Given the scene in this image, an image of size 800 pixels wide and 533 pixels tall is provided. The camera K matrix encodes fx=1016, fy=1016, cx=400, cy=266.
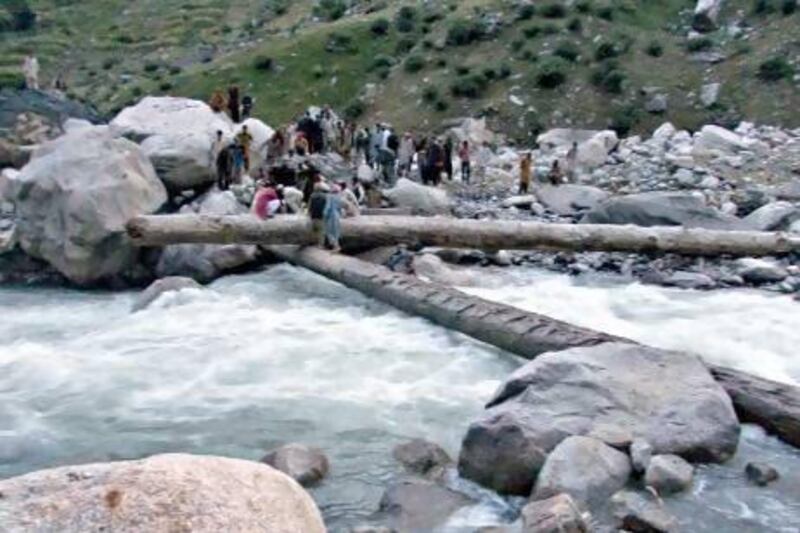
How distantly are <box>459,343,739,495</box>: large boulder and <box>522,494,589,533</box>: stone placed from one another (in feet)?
3.24

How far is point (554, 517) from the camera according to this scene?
8.41 m

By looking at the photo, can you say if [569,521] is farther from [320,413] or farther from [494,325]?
[494,325]

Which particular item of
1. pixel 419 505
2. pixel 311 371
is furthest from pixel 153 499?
pixel 311 371

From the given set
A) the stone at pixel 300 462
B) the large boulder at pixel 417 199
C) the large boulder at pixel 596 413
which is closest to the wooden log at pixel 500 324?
the large boulder at pixel 596 413

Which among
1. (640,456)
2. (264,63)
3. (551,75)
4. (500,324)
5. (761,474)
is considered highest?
(264,63)

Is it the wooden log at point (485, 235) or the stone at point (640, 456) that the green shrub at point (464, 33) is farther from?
the stone at point (640, 456)

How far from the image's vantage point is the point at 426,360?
1427 cm

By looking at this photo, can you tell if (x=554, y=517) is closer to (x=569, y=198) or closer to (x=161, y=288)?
(x=161, y=288)

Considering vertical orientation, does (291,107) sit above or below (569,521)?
above

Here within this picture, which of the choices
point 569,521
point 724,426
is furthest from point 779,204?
point 569,521

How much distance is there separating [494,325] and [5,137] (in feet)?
59.6

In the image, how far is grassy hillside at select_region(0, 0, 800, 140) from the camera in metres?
43.6

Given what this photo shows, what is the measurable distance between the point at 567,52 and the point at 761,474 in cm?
3904

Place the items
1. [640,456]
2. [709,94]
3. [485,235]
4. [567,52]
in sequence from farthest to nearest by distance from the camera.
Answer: [567,52], [709,94], [485,235], [640,456]
